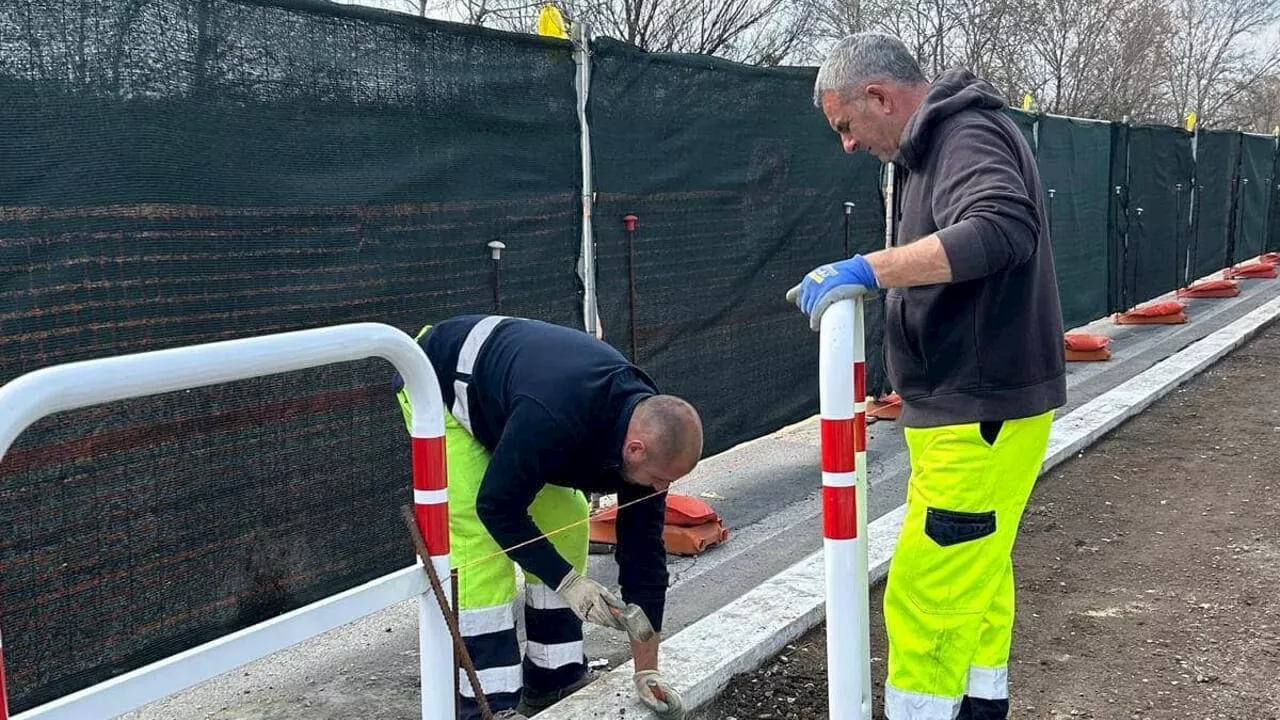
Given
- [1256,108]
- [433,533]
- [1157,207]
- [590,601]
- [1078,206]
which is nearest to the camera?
[433,533]

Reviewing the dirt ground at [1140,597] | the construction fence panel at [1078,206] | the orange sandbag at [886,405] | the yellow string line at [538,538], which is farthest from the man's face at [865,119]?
the construction fence panel at [1078,206]

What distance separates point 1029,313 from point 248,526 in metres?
2.27

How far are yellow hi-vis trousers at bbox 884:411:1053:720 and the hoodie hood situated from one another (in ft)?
2.24

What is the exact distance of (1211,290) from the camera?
45.8 feet

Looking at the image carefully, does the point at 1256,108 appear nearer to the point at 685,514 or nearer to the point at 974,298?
the point at 685,514

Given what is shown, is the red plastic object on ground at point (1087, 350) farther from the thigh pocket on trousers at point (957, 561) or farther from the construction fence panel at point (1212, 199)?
the thigh pocket on trousers at point (957, 561)

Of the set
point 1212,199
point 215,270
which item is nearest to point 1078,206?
point 1212,199

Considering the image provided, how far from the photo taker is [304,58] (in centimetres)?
325

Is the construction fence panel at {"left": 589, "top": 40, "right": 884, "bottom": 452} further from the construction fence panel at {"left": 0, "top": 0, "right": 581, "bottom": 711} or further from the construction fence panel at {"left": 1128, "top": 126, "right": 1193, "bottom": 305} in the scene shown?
the construction fence panel at {"left": 1128, "top": 126, "right": 1193, "bottom": 305}

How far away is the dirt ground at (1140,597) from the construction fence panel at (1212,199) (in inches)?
327

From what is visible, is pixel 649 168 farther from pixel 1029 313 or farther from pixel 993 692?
pixel 993 692

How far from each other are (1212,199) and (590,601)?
47.3 feet

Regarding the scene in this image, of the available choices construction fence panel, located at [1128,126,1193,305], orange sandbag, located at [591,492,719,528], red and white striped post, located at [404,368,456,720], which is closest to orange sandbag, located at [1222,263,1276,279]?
construction fence panel, located at [1128,126,1193,305]

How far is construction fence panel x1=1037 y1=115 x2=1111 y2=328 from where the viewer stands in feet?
30.8
